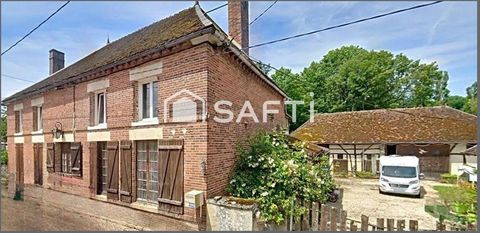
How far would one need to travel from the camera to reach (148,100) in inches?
268

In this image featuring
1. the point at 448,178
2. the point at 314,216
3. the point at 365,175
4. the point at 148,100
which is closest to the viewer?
the point at 314,216

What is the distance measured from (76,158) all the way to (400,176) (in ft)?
42.9

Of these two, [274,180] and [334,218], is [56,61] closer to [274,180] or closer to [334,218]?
[274,180]

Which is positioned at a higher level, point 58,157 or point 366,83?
point 366,83

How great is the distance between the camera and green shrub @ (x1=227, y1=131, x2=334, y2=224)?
572 cm

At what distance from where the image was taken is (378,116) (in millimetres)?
17156

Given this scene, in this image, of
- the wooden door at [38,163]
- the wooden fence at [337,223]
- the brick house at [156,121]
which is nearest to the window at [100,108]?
the brick house at [156,121]

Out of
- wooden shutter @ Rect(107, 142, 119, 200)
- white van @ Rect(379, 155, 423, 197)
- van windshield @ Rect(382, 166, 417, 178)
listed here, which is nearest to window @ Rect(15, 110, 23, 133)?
wooden shutter @ Rect(107, 142, 119, 200)

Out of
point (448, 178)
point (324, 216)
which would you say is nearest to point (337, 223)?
point (324, 216)

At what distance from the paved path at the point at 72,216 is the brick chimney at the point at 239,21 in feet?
19.7

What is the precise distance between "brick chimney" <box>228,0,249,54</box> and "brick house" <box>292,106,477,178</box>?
10877 millimetres

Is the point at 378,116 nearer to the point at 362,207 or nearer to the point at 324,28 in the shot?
the point at 362,207

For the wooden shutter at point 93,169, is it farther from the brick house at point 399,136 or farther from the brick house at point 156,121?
the brick house at point 399,136

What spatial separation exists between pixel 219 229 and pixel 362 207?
6.57m
